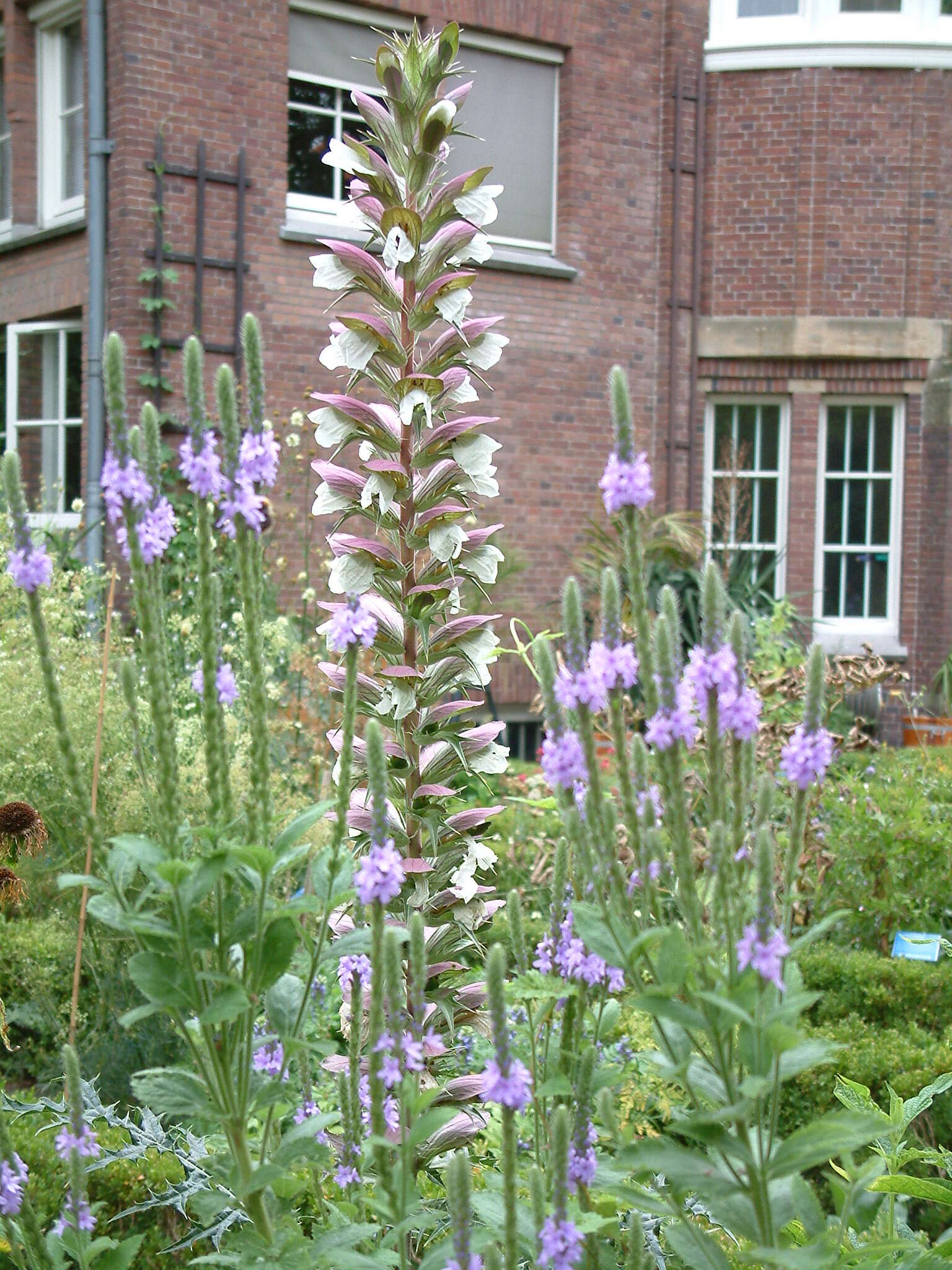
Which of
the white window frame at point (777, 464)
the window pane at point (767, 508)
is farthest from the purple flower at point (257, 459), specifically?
the window pane at point (767, 508)

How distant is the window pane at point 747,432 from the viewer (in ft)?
38.1

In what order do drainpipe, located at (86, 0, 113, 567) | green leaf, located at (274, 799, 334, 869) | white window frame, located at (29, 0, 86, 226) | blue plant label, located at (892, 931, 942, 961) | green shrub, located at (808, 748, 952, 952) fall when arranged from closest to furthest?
green leaf, located at (274, 799, 334, 869), blue plant label, located at (892, 931, 942, 961), green shrub, located at (808, 748, 952, 952), drainpipe, located at (86, 0, 113, 567), white window frame, located at (29, 0, 86, 226)

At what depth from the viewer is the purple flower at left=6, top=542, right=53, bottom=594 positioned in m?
1.21

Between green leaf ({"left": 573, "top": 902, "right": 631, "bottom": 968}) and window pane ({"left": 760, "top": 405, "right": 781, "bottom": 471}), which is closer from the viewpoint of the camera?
green leaf ({"left": 573, "top": 902, "right": 631, "bottom": 968})

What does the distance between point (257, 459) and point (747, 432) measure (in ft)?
35.7

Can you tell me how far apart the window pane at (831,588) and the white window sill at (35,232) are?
271 inches

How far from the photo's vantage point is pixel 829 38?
36.0 feet

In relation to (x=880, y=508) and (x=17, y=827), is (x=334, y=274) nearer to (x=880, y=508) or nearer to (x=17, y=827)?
(x=17, y=827)

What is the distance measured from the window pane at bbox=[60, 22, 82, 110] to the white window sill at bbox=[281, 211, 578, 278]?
1.96 metres

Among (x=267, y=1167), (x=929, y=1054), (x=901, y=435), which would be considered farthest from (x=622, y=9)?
(x=267, y=1167)

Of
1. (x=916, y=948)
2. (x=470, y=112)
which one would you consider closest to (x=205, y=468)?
(x=916, y=948)

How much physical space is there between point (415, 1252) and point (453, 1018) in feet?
1.16

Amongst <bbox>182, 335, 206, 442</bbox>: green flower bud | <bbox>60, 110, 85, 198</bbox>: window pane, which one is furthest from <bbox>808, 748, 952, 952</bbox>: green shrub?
<bbox>60, 110, 85, 198</bbox>: window pane

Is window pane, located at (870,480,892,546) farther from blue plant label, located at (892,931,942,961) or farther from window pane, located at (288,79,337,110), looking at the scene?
blue plant label, located at (892,931,942,961)
